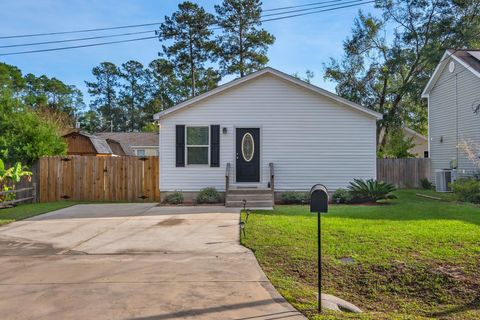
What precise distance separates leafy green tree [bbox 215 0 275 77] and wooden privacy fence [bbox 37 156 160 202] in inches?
740

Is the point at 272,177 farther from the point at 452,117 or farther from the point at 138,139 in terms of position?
the point at 138,139

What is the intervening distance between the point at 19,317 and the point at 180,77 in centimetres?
3418

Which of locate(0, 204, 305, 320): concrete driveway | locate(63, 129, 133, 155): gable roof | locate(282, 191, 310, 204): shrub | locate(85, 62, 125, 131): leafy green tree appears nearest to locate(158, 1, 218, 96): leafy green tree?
locate(63, 129, 133, 155): gable roof

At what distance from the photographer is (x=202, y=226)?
8.24 m

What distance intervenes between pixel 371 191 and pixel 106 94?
54.5 m

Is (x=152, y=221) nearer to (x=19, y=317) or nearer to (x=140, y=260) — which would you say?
(x=140, y=260)

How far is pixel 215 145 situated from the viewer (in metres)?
13.0

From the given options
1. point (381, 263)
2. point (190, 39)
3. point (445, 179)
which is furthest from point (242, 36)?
point (381, 263)

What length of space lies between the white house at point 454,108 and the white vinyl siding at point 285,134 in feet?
16.5

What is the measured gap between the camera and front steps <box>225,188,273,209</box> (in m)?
11.4

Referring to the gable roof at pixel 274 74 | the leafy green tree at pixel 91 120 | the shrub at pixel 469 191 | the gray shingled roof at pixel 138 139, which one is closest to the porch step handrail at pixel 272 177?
the gable roof at pixel 274 74

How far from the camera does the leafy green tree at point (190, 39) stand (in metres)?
31.1

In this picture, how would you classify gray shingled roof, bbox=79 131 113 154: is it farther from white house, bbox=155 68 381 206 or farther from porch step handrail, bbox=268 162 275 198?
porch step handrail, bbox=268 162 275 198

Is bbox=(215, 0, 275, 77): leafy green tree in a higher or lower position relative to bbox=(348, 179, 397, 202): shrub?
higher
